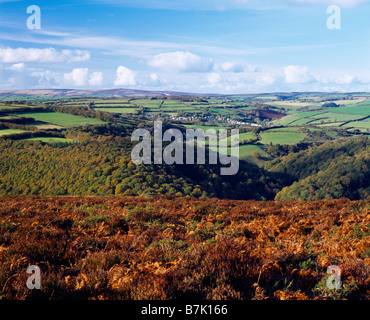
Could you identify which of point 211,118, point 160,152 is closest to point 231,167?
point 160,152

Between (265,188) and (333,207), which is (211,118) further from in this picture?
(333,207)

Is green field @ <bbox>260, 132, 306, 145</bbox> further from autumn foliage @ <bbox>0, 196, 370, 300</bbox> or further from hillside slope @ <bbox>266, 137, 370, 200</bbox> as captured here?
autumn foliage @ <bbox>0, 196, 370, 300</bbox>

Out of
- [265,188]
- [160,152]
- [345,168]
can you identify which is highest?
[160,152]

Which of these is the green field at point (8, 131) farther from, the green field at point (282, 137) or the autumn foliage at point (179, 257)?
the green field at point (282, 137)

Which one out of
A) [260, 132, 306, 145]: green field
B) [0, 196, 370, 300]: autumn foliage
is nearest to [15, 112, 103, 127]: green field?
[260, 132, 306, 145]: green field

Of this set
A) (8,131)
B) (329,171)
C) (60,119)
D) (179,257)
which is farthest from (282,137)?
(179,257)
